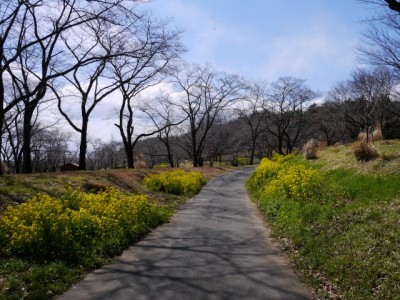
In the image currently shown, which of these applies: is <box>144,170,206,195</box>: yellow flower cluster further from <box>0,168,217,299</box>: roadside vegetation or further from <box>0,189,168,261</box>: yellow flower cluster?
<box>0,189,168,261</box>: yellow flower cluster

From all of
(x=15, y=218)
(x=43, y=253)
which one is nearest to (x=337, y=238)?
(x=43, y=253)

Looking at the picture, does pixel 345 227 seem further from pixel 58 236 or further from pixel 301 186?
pixel 58 236

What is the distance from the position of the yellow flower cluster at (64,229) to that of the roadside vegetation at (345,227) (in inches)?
A: 140

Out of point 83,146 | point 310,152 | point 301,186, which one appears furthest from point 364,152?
point 83,146

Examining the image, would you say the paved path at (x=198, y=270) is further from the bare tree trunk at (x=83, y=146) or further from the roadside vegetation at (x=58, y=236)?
the bare tree trunk at (x=83, y=146)

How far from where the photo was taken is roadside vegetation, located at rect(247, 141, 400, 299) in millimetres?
5339

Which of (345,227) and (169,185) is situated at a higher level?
(169,185)

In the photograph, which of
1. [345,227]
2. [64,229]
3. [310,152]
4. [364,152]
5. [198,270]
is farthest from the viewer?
[310,152]

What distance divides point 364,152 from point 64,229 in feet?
33.7

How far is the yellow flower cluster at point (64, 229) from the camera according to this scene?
270 inches

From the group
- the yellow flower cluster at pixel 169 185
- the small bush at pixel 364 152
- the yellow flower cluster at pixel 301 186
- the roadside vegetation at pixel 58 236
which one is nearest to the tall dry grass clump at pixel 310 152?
the yellow flower cluster at pixel 169 185

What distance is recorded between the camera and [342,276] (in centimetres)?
563

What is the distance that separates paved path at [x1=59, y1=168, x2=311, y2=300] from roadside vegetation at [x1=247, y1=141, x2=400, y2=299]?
0.48 meters

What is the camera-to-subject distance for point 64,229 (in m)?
7.31
